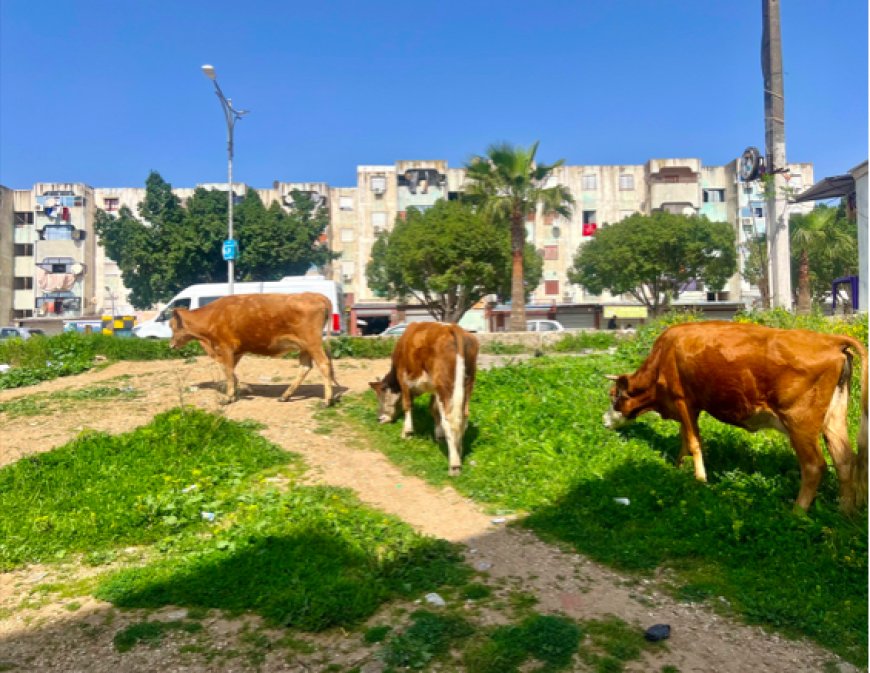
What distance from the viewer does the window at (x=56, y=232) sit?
63656mm

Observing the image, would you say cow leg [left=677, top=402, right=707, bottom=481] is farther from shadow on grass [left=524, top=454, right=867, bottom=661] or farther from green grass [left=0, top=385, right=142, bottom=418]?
green grass [left=0, top=385, right=142, bottom=418]

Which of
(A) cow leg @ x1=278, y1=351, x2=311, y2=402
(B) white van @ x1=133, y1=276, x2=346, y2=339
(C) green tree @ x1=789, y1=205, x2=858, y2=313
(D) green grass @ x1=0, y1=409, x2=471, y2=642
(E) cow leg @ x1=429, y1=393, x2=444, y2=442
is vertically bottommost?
(D) green grass @ x1=0, y1=409, x2=471, y2=642

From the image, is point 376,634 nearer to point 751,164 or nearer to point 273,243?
point 751,164

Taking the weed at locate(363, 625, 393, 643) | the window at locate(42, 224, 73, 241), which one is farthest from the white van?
the window at locate(42, 224, 73, 241)

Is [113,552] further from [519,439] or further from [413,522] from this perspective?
[519,439]

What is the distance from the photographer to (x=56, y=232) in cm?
6372

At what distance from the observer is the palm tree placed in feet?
101

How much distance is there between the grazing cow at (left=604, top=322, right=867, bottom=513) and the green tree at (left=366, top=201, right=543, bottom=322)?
1107 inches

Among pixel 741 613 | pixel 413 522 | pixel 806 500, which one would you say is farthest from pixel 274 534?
pixel 806 500

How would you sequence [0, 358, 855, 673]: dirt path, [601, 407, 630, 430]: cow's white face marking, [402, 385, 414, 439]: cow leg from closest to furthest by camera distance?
[0, 358, 855, 673]: dirt path < [601, 407, 630, 430]: cow's white face marking < [402, 385, 414, 439]: cow leg

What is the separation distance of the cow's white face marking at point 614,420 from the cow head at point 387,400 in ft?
10.3

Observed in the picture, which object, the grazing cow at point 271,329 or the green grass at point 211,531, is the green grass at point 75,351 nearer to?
the grazing cow at point 271,329

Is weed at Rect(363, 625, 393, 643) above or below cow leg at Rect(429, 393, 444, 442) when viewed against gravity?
below

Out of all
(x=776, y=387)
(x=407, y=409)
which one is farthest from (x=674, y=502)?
(x=407, y=409)
